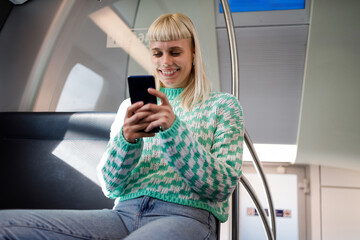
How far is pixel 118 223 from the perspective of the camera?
1065 mm

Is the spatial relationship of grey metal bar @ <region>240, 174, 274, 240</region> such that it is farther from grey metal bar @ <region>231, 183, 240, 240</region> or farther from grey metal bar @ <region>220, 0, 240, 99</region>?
grey metal bar @ <region>220, 0, 240, 99</region>

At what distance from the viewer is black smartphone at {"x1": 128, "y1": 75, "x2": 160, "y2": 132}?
39.4 inches

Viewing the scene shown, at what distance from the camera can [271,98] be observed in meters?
3.84

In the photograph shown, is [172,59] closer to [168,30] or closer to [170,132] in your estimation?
[168,30]

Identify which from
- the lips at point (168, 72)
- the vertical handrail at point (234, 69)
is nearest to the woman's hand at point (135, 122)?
the lips at point (168, 72)

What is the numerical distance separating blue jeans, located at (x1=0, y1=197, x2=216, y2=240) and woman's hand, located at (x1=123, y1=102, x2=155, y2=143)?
0.65ft

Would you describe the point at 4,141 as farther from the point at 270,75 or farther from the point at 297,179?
the point at 297,179

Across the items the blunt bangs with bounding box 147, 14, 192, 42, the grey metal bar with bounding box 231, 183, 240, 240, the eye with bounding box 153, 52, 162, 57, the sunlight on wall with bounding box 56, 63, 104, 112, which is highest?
the sunlight on wall with bounding box 56, 63, 104, 112

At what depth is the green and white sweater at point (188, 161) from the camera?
Answer: 3.32 ft

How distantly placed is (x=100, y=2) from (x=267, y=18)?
152 centimetres

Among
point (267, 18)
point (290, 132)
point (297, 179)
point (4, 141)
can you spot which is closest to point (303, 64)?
point (267, 18)

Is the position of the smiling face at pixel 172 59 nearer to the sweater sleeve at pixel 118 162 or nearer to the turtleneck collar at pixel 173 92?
the turtleneck collar at pixel 173 92

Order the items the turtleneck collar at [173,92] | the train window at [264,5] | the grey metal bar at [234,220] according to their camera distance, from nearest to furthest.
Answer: the turtleneck collar at [173,92] < the grey metal bar at [234,220] < the train window at [264,5]

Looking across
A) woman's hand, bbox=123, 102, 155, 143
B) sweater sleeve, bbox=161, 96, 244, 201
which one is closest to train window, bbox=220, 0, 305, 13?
sweater sleeve, bbox=161, 96, 244, 201
